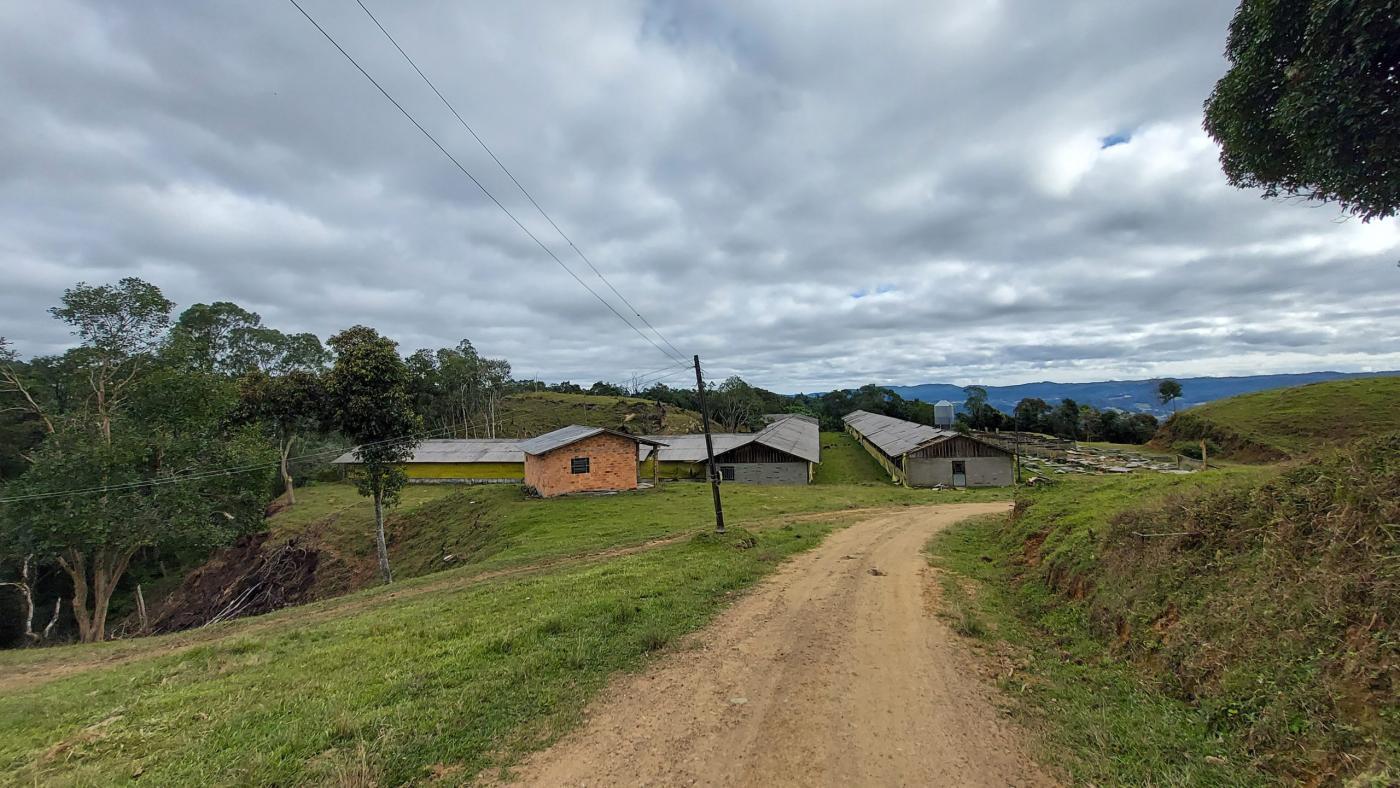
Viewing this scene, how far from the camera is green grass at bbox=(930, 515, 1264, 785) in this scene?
4.80 m

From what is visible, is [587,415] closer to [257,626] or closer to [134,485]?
[134,485]

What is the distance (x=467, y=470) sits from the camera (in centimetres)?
5103

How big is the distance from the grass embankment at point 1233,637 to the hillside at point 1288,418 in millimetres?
51397

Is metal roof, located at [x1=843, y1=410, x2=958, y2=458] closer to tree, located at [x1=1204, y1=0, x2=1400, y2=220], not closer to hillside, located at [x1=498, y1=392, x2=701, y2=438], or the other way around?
hillside, located at [x1=498, y1=392, x2=701, y2=438]

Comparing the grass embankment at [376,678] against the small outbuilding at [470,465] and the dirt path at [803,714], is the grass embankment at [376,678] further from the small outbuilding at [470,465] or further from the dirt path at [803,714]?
the small outbuilding at [470,465]

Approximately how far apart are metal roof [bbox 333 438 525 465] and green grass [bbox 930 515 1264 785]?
44892mm

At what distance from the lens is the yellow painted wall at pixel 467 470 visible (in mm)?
50094

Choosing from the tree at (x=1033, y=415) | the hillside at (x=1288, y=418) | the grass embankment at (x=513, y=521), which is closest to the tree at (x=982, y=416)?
the tree at (x=1033, y=415)

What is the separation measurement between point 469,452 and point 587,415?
38854 mm

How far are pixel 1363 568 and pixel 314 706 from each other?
11.6 m

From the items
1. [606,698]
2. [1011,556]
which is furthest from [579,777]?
[1011,556]

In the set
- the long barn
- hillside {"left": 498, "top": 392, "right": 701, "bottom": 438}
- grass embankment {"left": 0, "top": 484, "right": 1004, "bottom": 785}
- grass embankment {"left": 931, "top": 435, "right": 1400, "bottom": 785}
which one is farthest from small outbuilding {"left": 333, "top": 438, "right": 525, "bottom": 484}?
grass embankment {"left": 931, "top": 435, "right": 1400, "bottom": 785}

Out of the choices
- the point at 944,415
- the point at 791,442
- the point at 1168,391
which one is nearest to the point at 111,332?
the point at 791,442

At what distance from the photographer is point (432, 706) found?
20.4 ft
